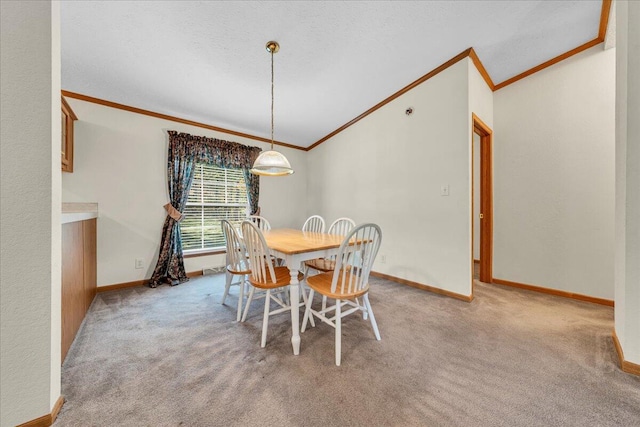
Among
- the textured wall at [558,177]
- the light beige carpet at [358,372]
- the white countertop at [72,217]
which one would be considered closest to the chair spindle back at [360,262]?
the light beige carpet at [358,372]

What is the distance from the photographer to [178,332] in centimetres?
191

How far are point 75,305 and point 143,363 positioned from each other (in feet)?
2.94

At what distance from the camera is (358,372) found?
1.43m

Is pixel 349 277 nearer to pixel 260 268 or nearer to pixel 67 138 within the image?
pixel 260 268

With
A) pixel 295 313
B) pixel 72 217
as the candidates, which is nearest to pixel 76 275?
pixel 72 217

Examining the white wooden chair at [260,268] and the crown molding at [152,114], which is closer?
the white wooden chair at [260,268]

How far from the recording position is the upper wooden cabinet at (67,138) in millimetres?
2373

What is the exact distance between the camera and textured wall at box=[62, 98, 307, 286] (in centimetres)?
273

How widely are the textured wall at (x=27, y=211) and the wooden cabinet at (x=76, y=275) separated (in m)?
0.62

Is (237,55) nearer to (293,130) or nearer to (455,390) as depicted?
(293,130)

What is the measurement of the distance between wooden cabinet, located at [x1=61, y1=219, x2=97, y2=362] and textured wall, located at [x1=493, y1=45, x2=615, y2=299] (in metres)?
4.33

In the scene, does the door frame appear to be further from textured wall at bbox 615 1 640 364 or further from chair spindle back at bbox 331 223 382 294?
chair spindle back at bbox 331 223 382 294

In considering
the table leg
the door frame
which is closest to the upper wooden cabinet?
the table leg

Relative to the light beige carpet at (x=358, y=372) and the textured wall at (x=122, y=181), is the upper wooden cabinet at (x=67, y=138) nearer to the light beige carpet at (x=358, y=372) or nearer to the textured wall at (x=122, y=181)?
the textured wall at (x=122, y=181)
